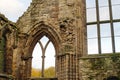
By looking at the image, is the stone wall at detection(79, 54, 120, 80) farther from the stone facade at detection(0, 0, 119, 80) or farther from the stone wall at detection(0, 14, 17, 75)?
the stone wall at detection(0, 14, 17, 75)

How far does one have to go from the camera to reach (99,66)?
32.2 ft

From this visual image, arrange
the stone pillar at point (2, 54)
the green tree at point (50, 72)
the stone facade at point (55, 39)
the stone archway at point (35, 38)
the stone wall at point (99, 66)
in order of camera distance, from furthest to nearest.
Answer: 1. the green tree at point (50, 72)
2. the stone archway at point (35, 38)
3. the stone pillar at point (2, 54)
4. the stone facade at point (55, 39)
5. the stone wall at point (99, 66)

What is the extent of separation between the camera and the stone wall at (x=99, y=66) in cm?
965

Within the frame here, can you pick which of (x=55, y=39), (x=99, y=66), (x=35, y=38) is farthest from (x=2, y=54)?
(x=99, y=66)

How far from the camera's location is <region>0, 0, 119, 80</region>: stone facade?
391 inches

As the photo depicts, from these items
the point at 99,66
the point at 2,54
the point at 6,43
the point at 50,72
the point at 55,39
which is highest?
the point at 55,39

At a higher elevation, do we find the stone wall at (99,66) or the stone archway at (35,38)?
the stone archway at (35,38)

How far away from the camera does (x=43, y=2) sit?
452 inches

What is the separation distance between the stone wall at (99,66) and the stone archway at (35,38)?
4.87ft

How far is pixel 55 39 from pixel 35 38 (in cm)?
101

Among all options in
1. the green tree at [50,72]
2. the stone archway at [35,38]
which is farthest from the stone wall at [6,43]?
the green tree at [50,72]

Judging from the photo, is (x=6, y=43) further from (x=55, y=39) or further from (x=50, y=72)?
(x=50, y=72)

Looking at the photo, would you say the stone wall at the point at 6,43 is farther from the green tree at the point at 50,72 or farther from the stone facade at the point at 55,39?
the green tree at the point at 50,72

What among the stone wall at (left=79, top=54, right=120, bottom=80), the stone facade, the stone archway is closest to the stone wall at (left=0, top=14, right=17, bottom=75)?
the stone facade
